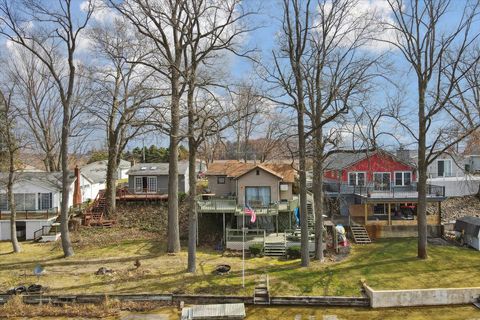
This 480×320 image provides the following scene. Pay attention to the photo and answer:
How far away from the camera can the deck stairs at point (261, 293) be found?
17.0 meters

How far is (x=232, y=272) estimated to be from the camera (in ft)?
65.9

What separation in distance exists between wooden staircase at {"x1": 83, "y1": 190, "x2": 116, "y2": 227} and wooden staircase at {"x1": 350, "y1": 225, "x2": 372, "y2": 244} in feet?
57.4

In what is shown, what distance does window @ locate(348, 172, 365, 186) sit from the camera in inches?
1296

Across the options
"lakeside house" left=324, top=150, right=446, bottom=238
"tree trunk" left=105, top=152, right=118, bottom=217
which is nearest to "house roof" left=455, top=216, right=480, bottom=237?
"lakeside house" left=324, top=150, right=446, bottom=238

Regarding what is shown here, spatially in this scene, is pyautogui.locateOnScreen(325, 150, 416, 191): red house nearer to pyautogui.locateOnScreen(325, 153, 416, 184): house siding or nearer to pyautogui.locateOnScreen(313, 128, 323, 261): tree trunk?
pyautogui.locateOnScreen(325, 153, 416, 184): house siding

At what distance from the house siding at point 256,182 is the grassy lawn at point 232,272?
509 cm

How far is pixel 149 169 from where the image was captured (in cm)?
3562

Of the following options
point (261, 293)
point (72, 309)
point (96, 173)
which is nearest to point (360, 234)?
point (261, 293)

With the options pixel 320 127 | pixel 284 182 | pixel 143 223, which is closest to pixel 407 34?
pixel 320 127

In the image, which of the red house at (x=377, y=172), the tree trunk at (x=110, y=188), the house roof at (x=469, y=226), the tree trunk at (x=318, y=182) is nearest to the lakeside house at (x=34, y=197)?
the tree trunk at (x=110, y=188)

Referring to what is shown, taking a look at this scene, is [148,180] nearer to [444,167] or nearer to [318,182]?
[318,182]

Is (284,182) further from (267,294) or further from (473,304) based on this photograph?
(473,304)

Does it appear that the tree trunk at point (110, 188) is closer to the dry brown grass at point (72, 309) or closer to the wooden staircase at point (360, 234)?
the dry brown grass at point (72, 309)

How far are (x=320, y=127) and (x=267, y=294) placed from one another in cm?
868
